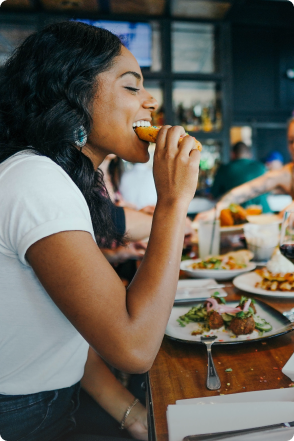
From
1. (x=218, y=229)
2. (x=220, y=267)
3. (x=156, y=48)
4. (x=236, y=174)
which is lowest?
(x=220, y=267)

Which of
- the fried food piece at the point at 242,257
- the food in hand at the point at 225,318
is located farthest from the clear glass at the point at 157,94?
the food in hand at the point at 225,318

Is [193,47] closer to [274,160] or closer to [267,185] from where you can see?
[267,185]

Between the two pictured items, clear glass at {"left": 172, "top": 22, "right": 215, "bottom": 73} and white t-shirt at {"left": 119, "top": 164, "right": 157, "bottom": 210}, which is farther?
clear glass at {"left": 172, "top": 22, "right": 215, "bottom": 73}

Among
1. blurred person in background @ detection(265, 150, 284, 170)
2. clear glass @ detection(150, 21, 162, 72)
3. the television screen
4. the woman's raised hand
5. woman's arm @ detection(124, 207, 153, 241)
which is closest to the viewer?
the woman's raised hand

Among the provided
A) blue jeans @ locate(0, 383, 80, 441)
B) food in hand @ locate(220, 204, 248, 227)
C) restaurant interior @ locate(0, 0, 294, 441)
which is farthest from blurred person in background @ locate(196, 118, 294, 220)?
blue jeans @ locate(0, 383, 80, 441)

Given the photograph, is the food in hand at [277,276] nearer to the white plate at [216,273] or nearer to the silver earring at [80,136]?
the white plate at [216,273]

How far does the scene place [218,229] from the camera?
1.88 m

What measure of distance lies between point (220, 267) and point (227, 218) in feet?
2.63

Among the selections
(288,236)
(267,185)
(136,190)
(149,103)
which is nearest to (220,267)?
(288,236)

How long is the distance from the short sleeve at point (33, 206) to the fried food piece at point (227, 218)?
5.46 feet

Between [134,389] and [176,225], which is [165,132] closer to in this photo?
[176,225]

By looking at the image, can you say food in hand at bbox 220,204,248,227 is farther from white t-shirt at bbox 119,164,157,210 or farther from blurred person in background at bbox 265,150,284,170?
blurred person in background at bbox 265,150,284,170

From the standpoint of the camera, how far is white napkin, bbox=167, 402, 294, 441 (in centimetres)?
61

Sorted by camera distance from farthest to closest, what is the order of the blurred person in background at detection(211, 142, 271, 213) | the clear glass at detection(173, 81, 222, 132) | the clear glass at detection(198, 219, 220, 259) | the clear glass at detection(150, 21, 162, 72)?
the clear glass at detection(173, 81, 222, 132) → the clear glass at detection(150, 21, 162, 72) → the blurred person in background at detection(211, 142, 271, 213) → the clear glass at detection(198, 219, 220, 259)
